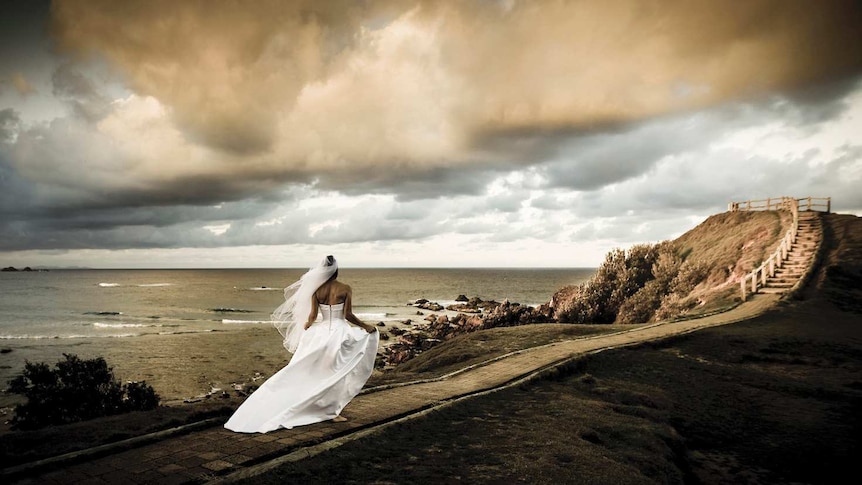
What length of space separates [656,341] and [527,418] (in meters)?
8.83

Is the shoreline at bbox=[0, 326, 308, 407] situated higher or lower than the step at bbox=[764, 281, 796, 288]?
lower

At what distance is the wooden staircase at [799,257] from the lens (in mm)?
25031

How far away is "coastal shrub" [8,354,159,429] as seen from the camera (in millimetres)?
12383

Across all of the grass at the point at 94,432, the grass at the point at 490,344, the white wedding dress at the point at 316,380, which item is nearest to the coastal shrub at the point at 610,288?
the grass at the point at 490,344

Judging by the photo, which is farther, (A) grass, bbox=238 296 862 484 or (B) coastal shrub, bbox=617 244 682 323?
(B) coastal shrub, bbox=617 244 682 323

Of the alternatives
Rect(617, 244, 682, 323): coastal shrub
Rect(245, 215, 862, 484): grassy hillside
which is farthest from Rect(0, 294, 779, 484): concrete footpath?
Rect(617, 244, 682, 323): coastal shrub

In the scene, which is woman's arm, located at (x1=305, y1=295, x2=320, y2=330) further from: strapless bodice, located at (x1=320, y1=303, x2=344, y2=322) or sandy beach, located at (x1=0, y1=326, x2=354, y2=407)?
sandy beach, located at (x1=0, y1=326, x2=354, y2=407)

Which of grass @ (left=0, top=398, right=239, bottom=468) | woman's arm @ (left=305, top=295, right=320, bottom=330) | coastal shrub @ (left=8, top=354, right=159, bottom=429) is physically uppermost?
woman's arm @ (left=305, top=295, right=320, bottom=330)

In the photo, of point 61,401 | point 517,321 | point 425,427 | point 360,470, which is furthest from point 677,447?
point 517,321

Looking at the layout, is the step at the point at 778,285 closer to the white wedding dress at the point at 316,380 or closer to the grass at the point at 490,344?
→ the grass at the point at 490,344

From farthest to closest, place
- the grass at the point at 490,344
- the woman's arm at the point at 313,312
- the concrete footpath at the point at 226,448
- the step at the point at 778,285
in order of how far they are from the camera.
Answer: the step at the point at 778,285 → the grass at the point at 490,344 → the woman's arm at the point at 313,312 → the concrete footpath at the point at 226,448

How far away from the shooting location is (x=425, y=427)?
22.7ft

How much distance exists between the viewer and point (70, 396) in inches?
513

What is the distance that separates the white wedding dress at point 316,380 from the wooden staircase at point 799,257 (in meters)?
25.1
